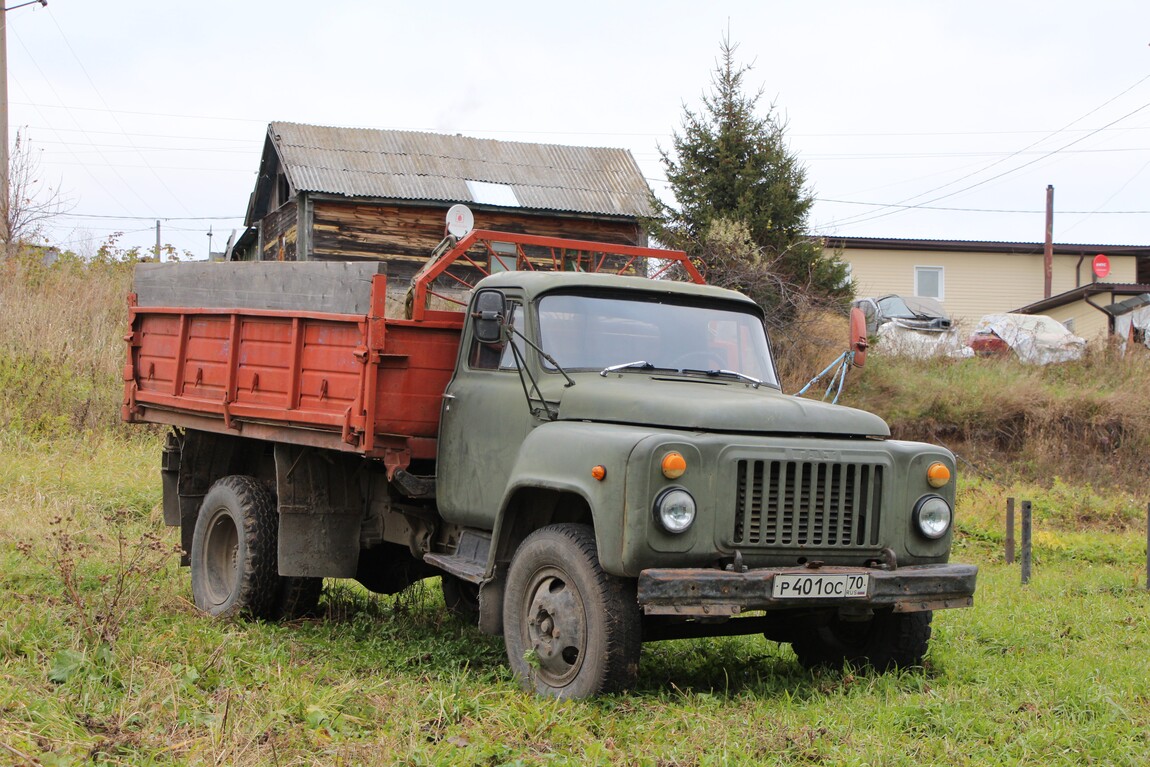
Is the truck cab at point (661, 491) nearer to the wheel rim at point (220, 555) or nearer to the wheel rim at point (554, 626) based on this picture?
the wheel rim at point (554, 626)

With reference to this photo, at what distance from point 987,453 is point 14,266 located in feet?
51.2

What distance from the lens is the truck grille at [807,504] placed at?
544 centimetres

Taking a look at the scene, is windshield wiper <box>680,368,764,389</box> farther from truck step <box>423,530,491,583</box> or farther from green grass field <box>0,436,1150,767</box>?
green grass field <box>0,436,1150,767</box>

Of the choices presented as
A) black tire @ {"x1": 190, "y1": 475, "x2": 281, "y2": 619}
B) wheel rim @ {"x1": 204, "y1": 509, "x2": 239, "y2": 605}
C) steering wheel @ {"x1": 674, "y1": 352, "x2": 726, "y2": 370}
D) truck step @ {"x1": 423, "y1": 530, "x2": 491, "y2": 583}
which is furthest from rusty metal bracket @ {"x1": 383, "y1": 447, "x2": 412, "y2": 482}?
wheel rim @ {"x1": 204, "y1": 509, "x2": 239, "y2": 605}

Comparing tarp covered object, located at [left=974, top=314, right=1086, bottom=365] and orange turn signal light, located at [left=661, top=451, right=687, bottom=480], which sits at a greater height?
tarp covered object, located at [left=974, top=314, right=1086, bottom=365]

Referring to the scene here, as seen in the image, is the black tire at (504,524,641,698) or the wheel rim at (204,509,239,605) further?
the wheel rim at (204,509,239,605)

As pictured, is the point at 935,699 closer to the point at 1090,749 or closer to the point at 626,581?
the point at 1090,749

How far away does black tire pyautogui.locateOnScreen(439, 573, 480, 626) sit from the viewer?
770 centimetres

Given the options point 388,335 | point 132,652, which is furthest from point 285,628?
point 388,335

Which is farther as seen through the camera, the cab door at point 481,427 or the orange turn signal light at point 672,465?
the cab door at point 481,427

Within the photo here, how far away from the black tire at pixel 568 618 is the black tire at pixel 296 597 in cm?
244

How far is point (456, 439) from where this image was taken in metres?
6.72

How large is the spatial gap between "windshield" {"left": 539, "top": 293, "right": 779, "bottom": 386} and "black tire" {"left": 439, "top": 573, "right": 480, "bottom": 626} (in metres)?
2.00

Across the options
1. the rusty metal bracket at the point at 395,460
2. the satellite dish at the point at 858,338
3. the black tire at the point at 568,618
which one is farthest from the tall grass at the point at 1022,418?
the black tire at the point at 568,618
